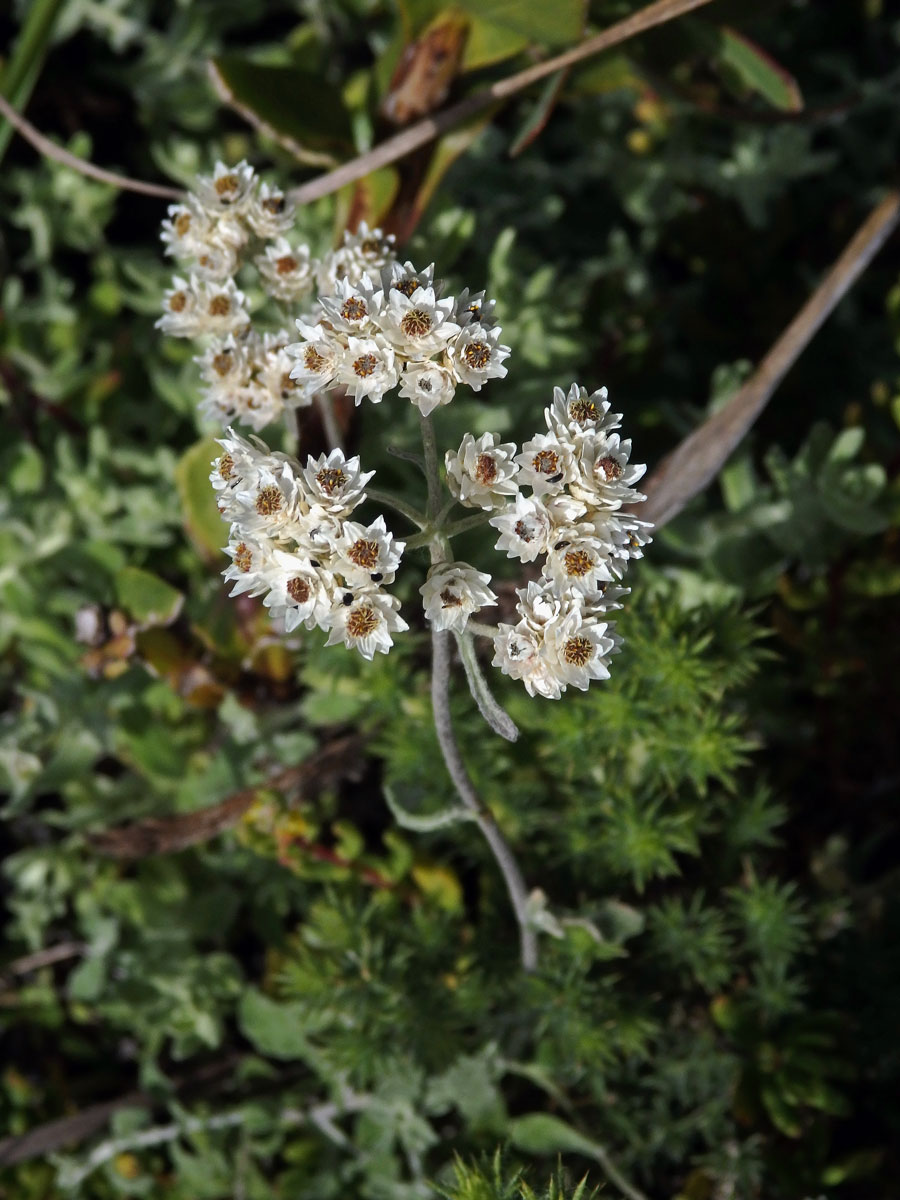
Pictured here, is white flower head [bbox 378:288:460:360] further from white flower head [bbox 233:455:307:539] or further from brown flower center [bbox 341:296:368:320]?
white flower head [bbox 233:455:307:539]

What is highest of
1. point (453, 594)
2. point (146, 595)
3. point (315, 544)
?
point (146, 595)

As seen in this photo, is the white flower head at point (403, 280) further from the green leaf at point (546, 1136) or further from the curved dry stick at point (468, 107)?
the green leaf at point (546, 1136)

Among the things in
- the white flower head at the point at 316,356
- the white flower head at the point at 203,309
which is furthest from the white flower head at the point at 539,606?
the white flower head at the point at 203,309

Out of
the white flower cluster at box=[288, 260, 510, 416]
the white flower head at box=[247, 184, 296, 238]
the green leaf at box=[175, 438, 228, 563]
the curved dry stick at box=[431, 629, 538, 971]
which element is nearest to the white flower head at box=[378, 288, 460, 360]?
the white flower cluster at box=[288, 260, 510, 416]

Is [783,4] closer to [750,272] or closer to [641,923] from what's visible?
[750,272]

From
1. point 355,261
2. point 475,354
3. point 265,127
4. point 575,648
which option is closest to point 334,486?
point 475,354

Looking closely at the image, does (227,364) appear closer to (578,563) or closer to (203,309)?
(203,309)
